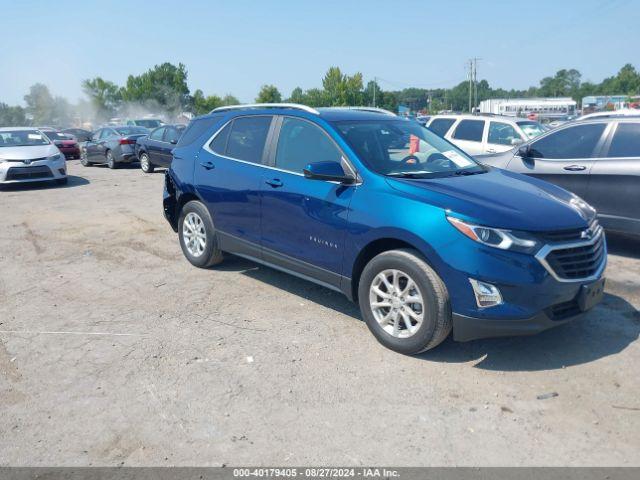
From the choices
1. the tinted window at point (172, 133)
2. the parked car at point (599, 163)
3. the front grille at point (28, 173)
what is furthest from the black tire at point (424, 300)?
the tinted window at point (172, 133)

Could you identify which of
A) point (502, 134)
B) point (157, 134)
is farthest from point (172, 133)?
point (502, 134)

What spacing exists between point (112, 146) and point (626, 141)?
658 inches


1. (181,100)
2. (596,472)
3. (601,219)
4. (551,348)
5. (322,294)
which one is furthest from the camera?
(181,100)

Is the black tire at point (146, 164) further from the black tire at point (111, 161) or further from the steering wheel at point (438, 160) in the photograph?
the steering wheel at point (438, 160)

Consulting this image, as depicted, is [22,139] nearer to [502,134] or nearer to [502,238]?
[502,134]

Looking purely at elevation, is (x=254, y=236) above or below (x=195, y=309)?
above

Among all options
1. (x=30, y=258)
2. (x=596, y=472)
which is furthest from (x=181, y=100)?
(x=596, y=472)

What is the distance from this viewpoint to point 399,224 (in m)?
4.34

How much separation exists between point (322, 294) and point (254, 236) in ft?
2.99

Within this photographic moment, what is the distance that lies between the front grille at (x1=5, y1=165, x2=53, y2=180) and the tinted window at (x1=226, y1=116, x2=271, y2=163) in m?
9.90

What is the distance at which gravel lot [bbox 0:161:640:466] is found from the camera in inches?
131

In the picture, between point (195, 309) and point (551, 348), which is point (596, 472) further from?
point (195, 309)

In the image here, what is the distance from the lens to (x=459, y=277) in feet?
13.3

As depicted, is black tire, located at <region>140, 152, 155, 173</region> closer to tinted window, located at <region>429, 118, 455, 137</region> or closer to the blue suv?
tinted window, located at <region>429, 118, 455, 137</region>
